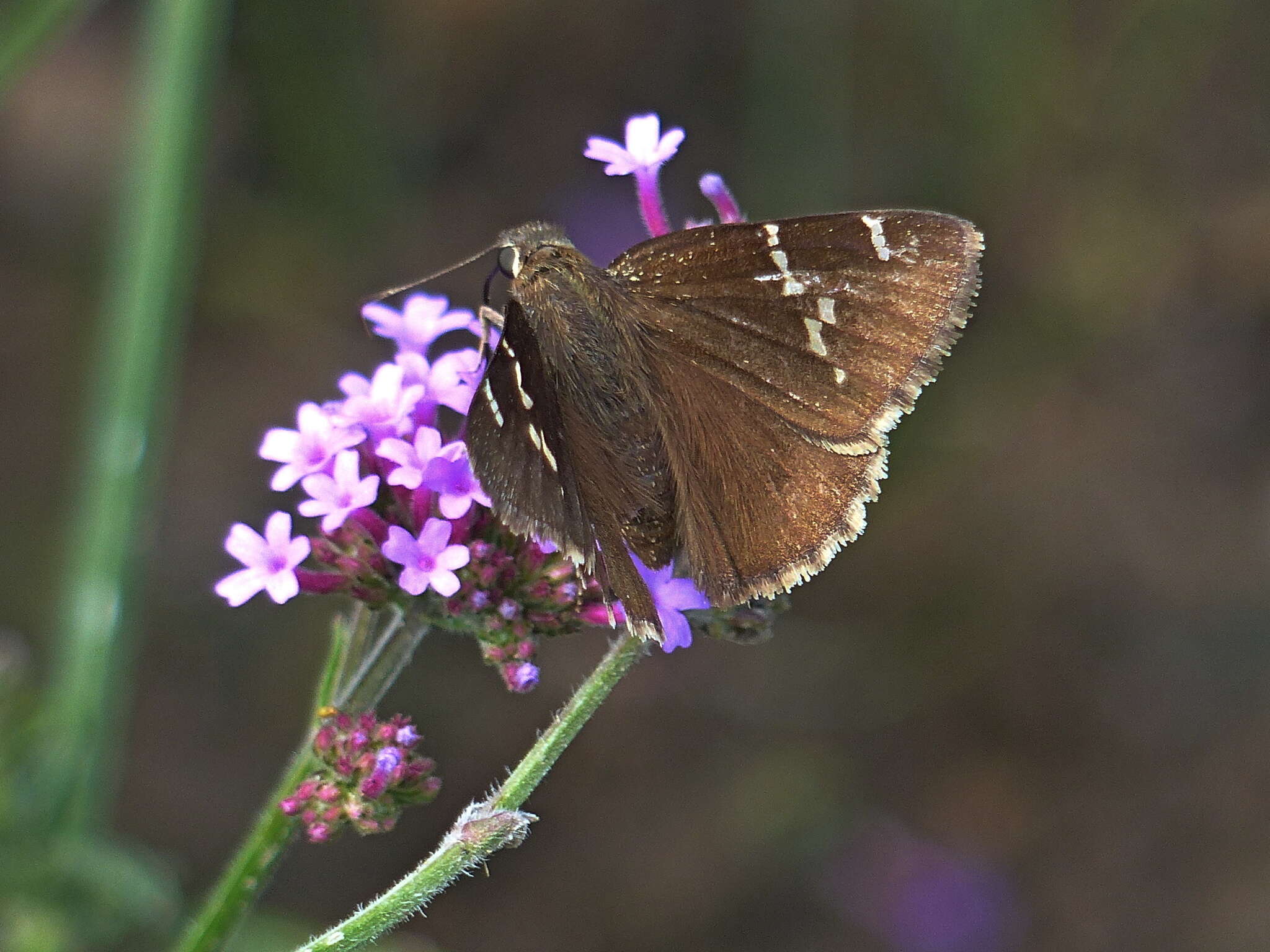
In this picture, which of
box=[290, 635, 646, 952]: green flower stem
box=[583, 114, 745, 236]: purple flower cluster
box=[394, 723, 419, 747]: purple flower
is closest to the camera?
box=[290, 635, 646, 952]: green flower stem

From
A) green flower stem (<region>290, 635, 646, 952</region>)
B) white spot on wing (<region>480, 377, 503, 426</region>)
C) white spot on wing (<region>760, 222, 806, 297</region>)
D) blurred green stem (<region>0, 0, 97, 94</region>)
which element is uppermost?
blurred green stem (<region>0, 0, 97, 94</region>)

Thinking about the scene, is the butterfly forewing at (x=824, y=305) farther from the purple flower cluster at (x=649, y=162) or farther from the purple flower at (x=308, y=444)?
the purple flower at (x=308, y=444)

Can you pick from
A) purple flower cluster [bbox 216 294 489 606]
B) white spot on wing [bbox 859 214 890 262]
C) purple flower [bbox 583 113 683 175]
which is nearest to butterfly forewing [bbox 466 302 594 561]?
purple flower cluster [bbox 216 294 489 606]

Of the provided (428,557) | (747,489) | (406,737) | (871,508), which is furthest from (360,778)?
(871,508)

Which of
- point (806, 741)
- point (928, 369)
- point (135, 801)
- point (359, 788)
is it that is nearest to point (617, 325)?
point (928, 369)

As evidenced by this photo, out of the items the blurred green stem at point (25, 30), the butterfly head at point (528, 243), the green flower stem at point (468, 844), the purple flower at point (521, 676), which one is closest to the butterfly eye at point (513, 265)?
the butterfly head at point (528, 243)

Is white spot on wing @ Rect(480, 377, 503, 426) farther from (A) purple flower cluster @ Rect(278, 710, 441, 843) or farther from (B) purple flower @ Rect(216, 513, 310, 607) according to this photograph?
(A) purple flower cluster @ Rect(278, 710, 441, 843)
